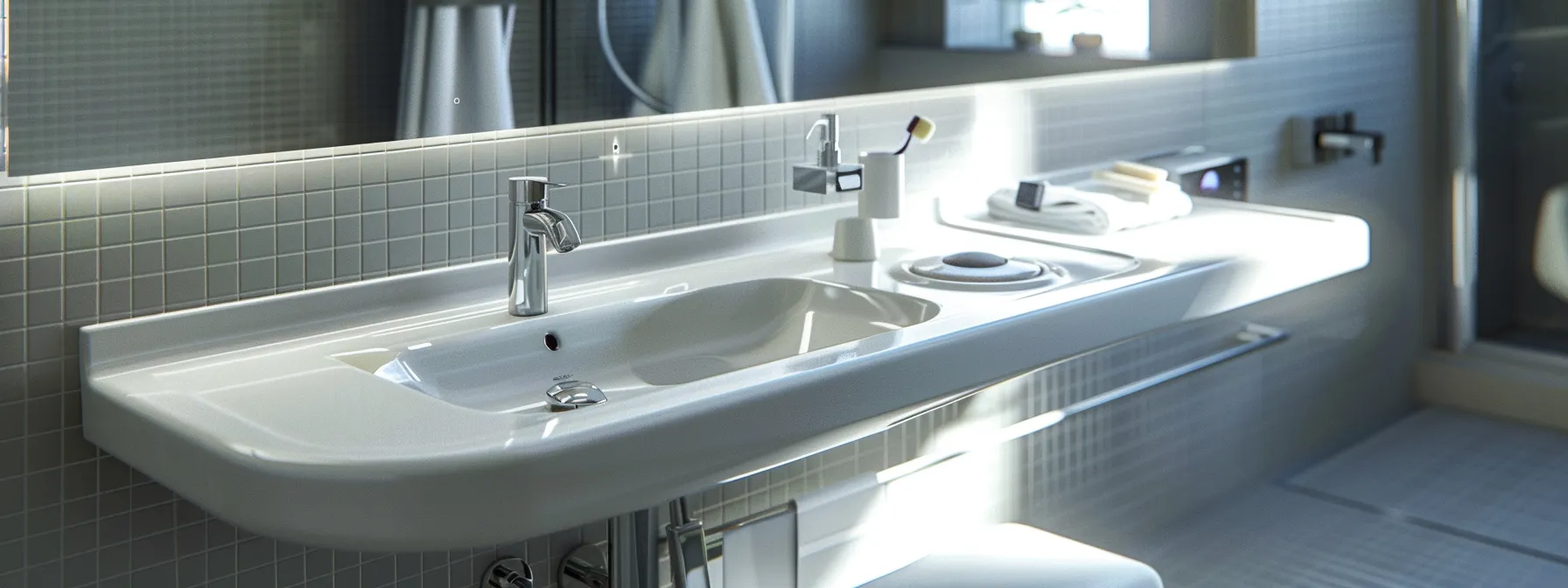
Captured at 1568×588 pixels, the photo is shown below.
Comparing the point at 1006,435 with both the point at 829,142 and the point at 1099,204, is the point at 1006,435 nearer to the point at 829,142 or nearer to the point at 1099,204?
the point at 1099,204

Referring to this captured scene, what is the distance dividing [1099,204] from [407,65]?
3.42 feet

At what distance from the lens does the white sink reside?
1.09 m

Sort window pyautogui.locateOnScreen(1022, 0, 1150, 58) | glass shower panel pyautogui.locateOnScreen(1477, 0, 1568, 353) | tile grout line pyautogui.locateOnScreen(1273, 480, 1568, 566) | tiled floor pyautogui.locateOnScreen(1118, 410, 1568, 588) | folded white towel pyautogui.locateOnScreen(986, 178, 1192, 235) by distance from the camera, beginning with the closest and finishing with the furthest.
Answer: folded white towel pyautogui.locateOnScreen(986, 178, 1192, 235) → window pyautogui.locateOnScreen(1022, 0, 1150, 58) → tiled floor pyautogui.locateOnScreen(1118, 410, 1568, 588) → tile grout line pyautogui.locateOnScreen(1273, 480, 1568, 566) → glass shower panel pyautogui.locateOnScreen(1477, 0, 1568, 353)

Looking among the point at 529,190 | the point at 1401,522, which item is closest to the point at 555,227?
the point at 529,190

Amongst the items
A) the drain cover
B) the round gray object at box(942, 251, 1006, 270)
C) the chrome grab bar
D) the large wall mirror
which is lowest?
the chrome grab bar

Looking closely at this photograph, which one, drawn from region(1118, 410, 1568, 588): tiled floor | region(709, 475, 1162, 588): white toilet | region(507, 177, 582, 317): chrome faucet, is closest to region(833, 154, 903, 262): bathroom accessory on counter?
region(709, 475, 1162, 588): white toilet

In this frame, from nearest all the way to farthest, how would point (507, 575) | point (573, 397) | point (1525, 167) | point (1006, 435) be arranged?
point (573, 397)
point (507, 575)
point (1006, 435)
point (1525, 167)

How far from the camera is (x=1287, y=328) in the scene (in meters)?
3.17

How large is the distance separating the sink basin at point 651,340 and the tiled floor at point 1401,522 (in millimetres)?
1339

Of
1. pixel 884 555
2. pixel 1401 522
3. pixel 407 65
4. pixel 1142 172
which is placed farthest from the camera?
pixel 1401 522

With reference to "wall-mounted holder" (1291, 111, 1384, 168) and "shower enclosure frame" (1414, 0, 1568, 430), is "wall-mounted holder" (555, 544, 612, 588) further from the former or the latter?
"shower enclosure frame" (1414, 0, 1568, 430)

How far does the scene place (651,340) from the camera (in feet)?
5.49

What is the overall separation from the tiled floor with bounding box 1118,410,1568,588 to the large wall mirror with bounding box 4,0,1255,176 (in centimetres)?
122

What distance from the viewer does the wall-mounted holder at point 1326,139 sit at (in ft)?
10.1
